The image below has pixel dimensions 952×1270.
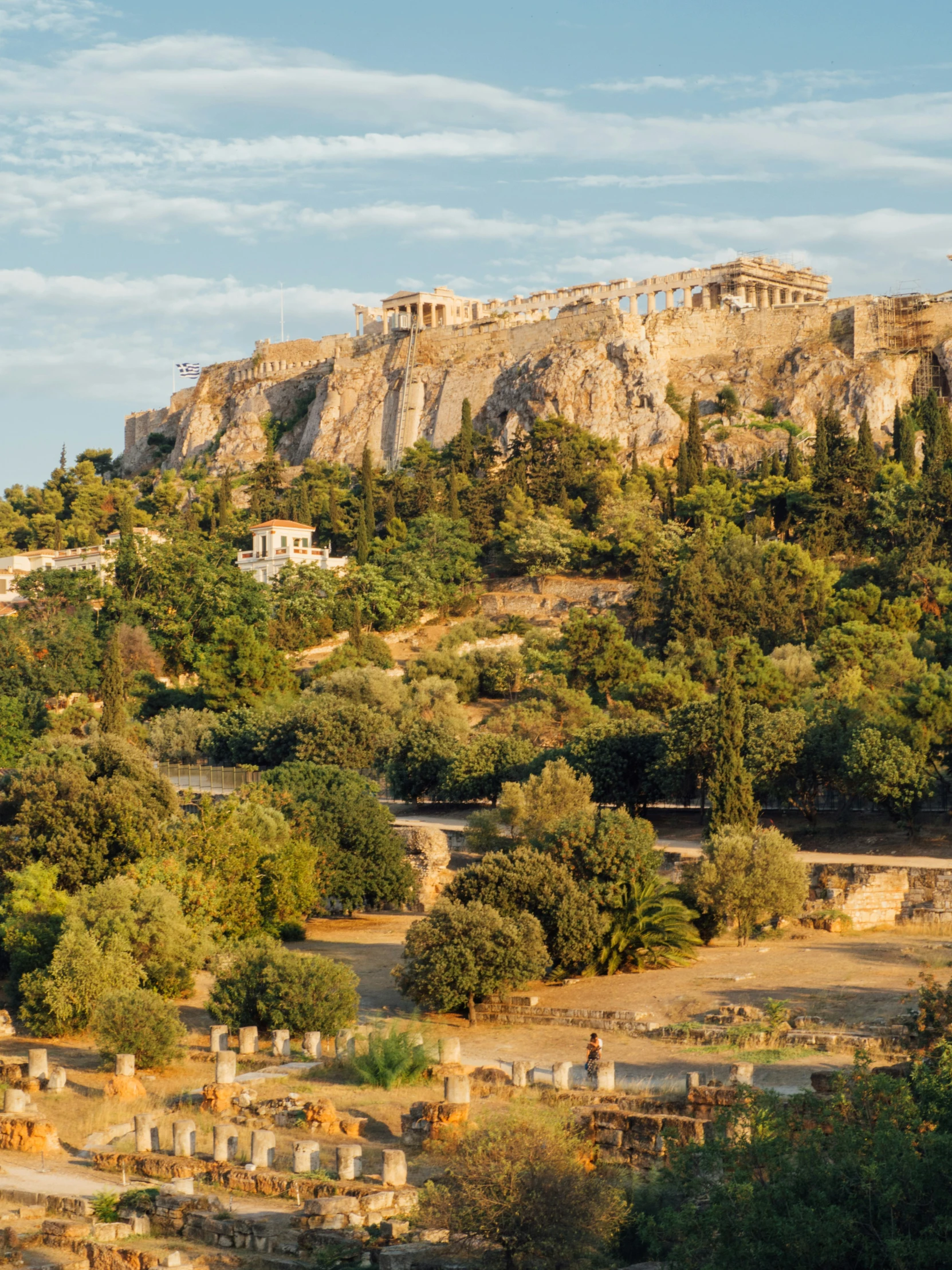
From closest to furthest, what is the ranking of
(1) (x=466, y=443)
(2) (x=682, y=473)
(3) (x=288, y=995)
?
(3) (x=288, y=995) < (2) (x=682, y=473) < (1) (x=466, y=443)

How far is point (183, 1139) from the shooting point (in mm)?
19062

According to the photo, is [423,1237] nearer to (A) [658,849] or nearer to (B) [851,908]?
(B) [851,908]

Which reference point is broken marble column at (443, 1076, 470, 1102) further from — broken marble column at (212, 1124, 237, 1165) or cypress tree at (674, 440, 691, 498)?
cypress tree at (674, 440, 691, 498)

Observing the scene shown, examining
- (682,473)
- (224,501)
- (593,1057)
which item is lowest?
(593,1057)

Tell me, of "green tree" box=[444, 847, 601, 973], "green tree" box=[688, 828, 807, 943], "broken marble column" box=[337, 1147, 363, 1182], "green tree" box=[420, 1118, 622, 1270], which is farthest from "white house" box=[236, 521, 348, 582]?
"green tree" box=[420, 1118, 622, 1270]

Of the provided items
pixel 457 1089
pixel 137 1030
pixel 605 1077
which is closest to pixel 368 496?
pixel 137 1030

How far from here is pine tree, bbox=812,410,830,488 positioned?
63.5 metres

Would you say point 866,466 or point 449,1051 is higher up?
point 866,466

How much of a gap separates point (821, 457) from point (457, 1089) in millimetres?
49607

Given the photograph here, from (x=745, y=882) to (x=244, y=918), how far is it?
1020 centimetres

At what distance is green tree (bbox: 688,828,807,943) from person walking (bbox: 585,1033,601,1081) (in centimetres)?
860

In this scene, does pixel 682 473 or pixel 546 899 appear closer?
pixel 546 899

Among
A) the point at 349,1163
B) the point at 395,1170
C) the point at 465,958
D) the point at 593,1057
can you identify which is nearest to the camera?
the point at 395,1170

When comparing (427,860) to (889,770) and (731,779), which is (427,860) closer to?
(731,779)
